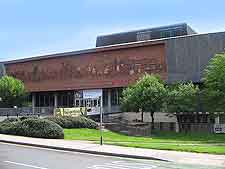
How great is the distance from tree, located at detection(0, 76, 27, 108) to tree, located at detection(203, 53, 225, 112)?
1390 inches

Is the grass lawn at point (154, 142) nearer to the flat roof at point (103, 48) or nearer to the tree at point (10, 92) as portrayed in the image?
the flat roof at point (103, 48)

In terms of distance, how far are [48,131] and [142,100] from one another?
26.4 m

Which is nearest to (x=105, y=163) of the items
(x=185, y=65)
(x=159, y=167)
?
(x=159, y=167)

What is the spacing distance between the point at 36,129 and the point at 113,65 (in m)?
41.7

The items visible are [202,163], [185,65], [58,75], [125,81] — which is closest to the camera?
[202,163]

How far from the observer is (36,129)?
3075 cm

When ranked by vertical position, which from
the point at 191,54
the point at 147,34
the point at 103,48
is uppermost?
the point at 147,34

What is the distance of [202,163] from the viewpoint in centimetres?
1580

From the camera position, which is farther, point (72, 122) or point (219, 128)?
point (219, 128)

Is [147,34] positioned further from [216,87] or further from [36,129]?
[36,129]

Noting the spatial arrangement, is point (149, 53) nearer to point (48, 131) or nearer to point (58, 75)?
point (58, 75)

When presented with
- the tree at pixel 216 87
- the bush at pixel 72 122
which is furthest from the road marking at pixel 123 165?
the tree at pixel 216 87

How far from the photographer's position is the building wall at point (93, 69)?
222 ft

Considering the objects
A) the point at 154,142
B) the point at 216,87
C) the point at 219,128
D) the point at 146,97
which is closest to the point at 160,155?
the point at 154,142
